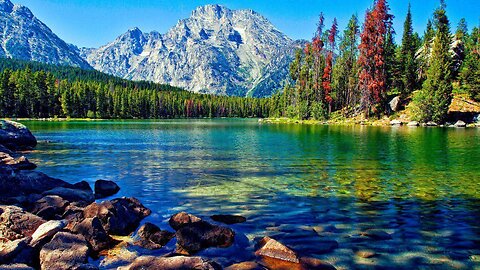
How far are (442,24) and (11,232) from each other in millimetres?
143367

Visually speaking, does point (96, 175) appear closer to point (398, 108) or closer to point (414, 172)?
point (414, 172)

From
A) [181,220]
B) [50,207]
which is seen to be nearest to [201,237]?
[181,220]

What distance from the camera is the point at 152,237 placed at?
1266 cm

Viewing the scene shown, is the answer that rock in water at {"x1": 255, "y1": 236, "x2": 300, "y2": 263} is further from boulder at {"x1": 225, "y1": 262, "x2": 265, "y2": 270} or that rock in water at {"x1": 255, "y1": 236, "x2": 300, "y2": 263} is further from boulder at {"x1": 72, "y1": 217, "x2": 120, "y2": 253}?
boulder at {"x1": 72, "y1": 217, "x2": 120, "y2": 253}

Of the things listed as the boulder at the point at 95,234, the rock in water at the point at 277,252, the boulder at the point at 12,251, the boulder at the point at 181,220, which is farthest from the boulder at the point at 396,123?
the boulder at the point at 12,251

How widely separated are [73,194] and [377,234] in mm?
14224

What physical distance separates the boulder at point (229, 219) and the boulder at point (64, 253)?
5705 mm

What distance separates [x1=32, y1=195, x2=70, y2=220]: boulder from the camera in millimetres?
14508

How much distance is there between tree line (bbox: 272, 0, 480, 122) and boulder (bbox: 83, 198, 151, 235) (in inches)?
3547

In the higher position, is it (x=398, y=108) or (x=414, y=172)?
(x=398, y=108)

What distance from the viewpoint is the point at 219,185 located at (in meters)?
22.2

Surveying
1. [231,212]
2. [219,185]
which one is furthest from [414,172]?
[231,212]

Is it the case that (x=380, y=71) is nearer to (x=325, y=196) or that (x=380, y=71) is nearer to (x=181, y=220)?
(x=325, y=196)

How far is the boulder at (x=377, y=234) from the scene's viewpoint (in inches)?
502
